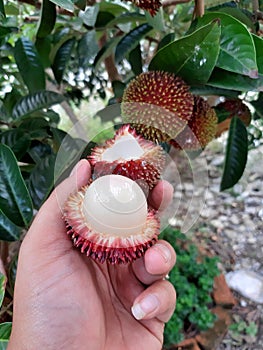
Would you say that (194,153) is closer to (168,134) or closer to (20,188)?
(168,134)

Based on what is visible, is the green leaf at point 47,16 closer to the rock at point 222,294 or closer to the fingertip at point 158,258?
the fingertip at point 158,258

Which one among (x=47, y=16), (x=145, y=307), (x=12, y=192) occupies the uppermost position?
(x=47, y=16)

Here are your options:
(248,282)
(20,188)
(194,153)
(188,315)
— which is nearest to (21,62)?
(20,188)

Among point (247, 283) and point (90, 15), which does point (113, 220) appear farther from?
point (247, 283)

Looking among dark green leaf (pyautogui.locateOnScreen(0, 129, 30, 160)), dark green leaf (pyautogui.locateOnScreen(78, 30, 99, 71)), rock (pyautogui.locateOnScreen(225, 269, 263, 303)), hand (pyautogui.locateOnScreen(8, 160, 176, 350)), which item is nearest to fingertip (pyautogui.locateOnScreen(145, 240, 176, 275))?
hand (pyautogui.locateOnScreen(8, 160, 176, 350))

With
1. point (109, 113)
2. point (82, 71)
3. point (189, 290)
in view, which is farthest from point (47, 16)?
point (189, 290)

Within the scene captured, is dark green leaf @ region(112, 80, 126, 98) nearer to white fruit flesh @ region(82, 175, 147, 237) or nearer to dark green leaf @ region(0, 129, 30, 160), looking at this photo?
dark green leaf @ region(0, 129, 30, 160)
